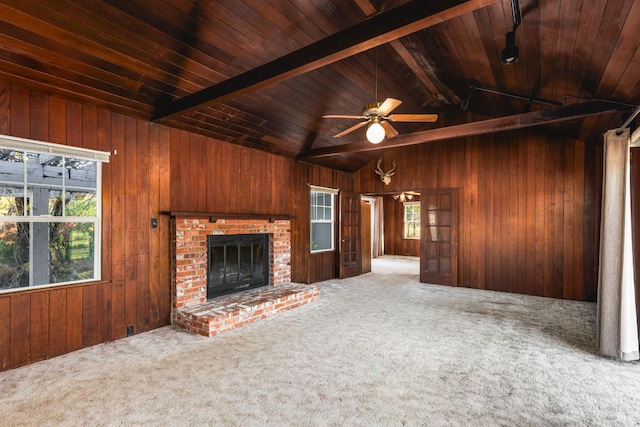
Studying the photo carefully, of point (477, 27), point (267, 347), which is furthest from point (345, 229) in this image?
point (477, 27)

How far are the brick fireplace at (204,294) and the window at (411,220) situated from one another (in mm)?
7697

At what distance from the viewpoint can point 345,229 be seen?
24.7 feet

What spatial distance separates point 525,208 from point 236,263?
5.41m

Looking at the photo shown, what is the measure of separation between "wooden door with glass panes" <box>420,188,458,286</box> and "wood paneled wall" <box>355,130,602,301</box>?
159 millimetres

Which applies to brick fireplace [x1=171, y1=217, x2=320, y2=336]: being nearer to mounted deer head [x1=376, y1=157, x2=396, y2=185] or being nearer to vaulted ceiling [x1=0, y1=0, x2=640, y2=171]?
vaulted ceiling [x1=0, y1=0, x2=640, y2=171]


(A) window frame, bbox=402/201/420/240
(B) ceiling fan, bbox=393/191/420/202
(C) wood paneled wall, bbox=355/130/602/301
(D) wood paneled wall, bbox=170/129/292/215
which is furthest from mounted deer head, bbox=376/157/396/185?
(A) window frame, bbox=402/201/420/240

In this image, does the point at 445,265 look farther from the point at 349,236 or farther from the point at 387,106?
the point at 387,106

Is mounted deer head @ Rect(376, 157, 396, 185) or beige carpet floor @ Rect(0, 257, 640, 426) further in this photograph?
mounted deer head @ Rect(376, 157, 396, 185)

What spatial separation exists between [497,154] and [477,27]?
379cm

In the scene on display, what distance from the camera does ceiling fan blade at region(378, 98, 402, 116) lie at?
312 centimetres

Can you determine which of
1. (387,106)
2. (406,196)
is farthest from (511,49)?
(406,196)

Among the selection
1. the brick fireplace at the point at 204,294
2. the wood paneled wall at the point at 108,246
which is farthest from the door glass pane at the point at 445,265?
the wood paneled wall at the point at 108,246

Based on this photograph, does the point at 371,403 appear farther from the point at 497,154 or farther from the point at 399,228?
the point at 399,228

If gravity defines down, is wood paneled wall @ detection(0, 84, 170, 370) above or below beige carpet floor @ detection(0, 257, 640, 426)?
above
